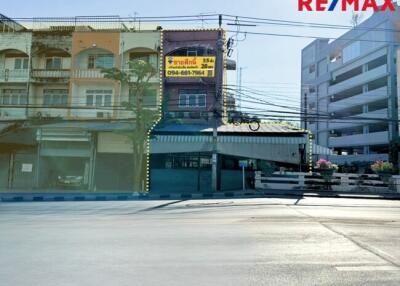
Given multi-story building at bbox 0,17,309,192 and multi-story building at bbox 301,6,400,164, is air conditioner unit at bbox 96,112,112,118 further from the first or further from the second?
multi-story building at bbox 301,6,400,164

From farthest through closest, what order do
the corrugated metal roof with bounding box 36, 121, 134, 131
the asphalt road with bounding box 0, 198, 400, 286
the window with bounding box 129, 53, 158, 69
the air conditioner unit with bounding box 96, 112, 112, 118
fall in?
1. the window with bounding box 129, 53, 158, 69
2. the air conditioner unit with bounding box 96, 112, 112, 118
3. the corrugated metal roof with bounding box 36, 121, 134, 131
4. the asphalt road with bounding box 0, 198, 400, 286

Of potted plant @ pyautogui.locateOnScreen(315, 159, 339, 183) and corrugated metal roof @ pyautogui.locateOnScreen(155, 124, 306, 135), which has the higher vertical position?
corrugated metal roof @ pyautogui.locateOnScreen(155, 124, 306, 135)

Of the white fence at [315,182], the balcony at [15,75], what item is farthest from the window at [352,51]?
the balcony at [15,75]

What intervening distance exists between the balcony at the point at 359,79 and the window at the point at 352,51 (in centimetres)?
293

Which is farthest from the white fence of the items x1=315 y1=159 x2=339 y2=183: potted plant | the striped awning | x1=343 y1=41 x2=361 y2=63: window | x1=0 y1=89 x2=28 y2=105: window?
x1=343 y1=41 x2=361 y2=63: window

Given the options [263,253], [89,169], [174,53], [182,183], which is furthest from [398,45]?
[263,253]

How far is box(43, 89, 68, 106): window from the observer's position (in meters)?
32.5

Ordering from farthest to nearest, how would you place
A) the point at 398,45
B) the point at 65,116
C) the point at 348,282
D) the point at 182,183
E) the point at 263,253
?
the point at 398,45 → the point at 65,116 → the point at 182,183 → the point at 263,253 → the point at 348,282

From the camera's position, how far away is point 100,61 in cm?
3275

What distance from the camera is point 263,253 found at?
24.0 feet

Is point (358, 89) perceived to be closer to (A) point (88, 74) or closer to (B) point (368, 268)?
(A) point (88, 74)

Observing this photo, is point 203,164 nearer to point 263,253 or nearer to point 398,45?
point 263,253

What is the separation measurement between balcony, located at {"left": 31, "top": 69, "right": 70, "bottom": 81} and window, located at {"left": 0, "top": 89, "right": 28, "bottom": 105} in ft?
5.73

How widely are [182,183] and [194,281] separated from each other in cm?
2390
